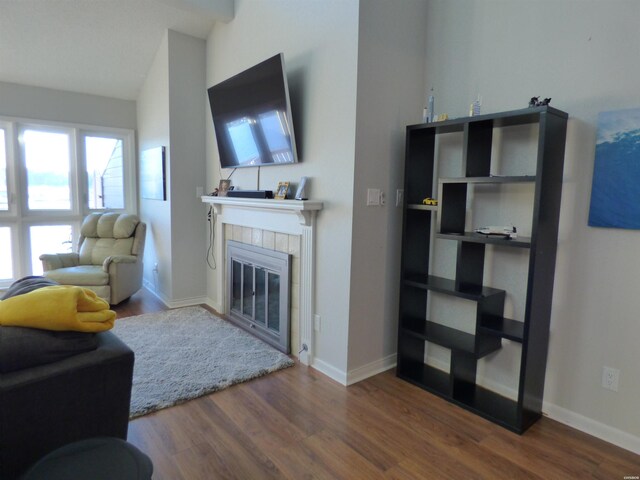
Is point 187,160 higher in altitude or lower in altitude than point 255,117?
lower

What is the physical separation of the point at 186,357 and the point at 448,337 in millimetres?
1871

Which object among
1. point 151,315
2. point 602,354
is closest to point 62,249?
point 151,315

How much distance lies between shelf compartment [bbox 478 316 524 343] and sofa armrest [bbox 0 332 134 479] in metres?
1.83

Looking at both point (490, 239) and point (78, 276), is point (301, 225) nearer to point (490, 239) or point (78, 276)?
point (490, 239)

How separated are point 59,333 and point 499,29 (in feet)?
9.11

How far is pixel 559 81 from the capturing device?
84.5 inches

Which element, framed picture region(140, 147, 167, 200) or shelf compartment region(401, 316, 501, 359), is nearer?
shelf compartment region(401, 316, 501, 359)

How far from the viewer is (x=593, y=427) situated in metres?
2.11

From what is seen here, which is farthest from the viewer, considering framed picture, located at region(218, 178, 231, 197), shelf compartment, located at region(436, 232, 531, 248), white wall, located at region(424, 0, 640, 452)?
framed picture, located at region(218, 178, 231, 197)

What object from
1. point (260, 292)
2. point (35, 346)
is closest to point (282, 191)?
point (260, 292)

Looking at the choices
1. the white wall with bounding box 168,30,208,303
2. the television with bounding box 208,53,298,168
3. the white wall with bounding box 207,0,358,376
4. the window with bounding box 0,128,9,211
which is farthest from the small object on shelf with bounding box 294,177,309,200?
the window with bounding box 0,128,9,211

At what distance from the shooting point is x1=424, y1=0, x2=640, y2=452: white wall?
1960 millimetres

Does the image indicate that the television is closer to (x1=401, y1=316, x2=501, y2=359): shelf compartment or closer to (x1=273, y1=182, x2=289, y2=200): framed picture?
(x1=273, y1=182, x2=289, y2=200): framed picture

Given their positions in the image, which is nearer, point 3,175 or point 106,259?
point 106,259
